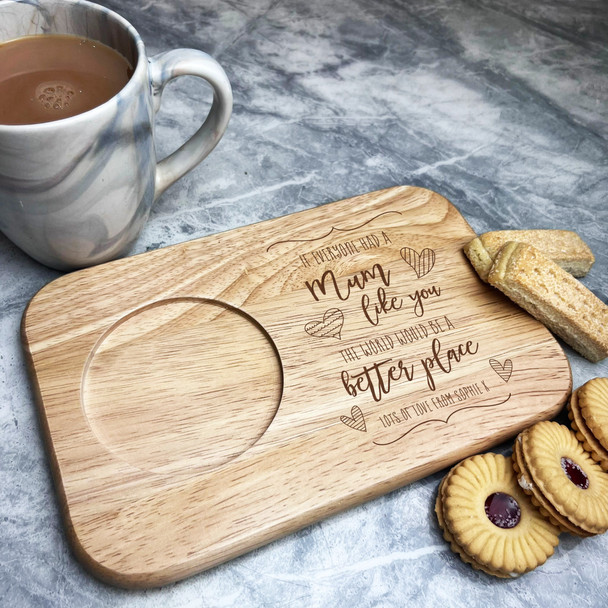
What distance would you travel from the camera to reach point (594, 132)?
105 centimetres

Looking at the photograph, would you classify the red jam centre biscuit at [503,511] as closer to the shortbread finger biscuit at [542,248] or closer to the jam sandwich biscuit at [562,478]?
the jam sandwich biscuit at [562,478]

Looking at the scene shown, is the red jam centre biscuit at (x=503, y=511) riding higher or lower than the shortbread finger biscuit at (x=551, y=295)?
lower

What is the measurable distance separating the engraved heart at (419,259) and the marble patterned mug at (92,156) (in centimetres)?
27

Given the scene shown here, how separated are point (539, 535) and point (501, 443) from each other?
108mm

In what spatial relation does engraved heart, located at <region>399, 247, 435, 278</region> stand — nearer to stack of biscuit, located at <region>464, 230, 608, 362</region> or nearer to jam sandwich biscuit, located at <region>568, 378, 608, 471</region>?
stack of biscuit, located at <region>464, 230, 608, 362</region>

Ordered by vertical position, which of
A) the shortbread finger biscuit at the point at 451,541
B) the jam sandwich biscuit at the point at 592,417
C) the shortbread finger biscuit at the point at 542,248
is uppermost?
the shortbread finger biscuit at the point at 542,248

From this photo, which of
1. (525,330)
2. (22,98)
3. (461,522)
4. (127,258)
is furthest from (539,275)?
(22,98)

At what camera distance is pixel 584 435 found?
2.10 feet

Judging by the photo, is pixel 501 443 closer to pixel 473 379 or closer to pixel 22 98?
pixel 473 379

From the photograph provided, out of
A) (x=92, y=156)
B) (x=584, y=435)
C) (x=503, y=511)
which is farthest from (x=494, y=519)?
(x=92, y=156)

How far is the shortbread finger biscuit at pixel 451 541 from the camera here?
58cm

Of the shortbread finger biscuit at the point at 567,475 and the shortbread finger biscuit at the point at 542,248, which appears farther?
the shortbread finger biscuit at the point at 542,248

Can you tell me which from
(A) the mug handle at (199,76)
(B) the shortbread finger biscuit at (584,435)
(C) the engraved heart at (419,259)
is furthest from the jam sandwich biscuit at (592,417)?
(A) the mug handle at (199,76)

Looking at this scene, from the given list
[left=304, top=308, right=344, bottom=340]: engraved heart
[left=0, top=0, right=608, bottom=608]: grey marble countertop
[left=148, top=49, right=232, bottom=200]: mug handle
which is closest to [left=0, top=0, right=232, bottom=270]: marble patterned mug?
[left=148, top=49, right=232, bottom=200]: mug handle
